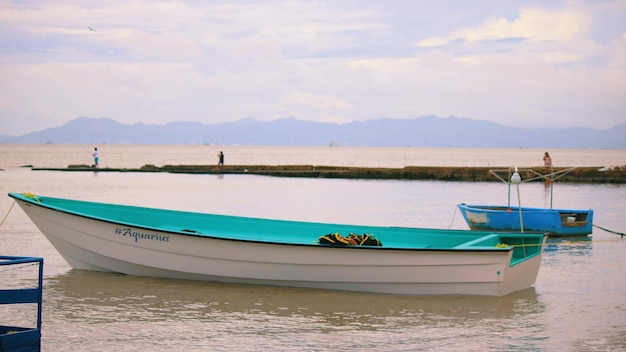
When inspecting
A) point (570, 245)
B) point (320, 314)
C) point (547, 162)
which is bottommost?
point (320, 314)

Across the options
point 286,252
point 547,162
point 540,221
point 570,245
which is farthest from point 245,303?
point 547,162

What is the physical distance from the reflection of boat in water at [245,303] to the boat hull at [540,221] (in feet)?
26.2

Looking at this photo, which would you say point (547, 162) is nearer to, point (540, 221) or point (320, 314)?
point (540, 221)

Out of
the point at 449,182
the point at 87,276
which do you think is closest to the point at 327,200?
the point at 449,182

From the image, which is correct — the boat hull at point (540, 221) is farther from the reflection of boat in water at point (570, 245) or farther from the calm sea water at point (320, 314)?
the calm sea water at point (320, 314)

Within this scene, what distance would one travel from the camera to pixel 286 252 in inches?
466

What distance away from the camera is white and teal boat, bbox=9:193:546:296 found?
11422mm

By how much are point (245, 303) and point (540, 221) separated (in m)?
11.1

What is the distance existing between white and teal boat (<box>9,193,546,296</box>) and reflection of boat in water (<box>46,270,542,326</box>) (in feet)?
0.61

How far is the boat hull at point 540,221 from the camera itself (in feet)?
65.6

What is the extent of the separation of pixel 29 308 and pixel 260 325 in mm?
3379

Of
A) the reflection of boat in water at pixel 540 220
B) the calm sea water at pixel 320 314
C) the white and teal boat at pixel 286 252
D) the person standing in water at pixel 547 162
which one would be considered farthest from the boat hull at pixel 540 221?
the person standing in water at pixel 547 162

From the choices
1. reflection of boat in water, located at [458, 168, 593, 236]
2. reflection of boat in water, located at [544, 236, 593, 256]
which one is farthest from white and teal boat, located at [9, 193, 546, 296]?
reflection of boat in water, located at [458, 168, 593, 236]

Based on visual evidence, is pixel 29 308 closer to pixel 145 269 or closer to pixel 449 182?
pixel 145 269
